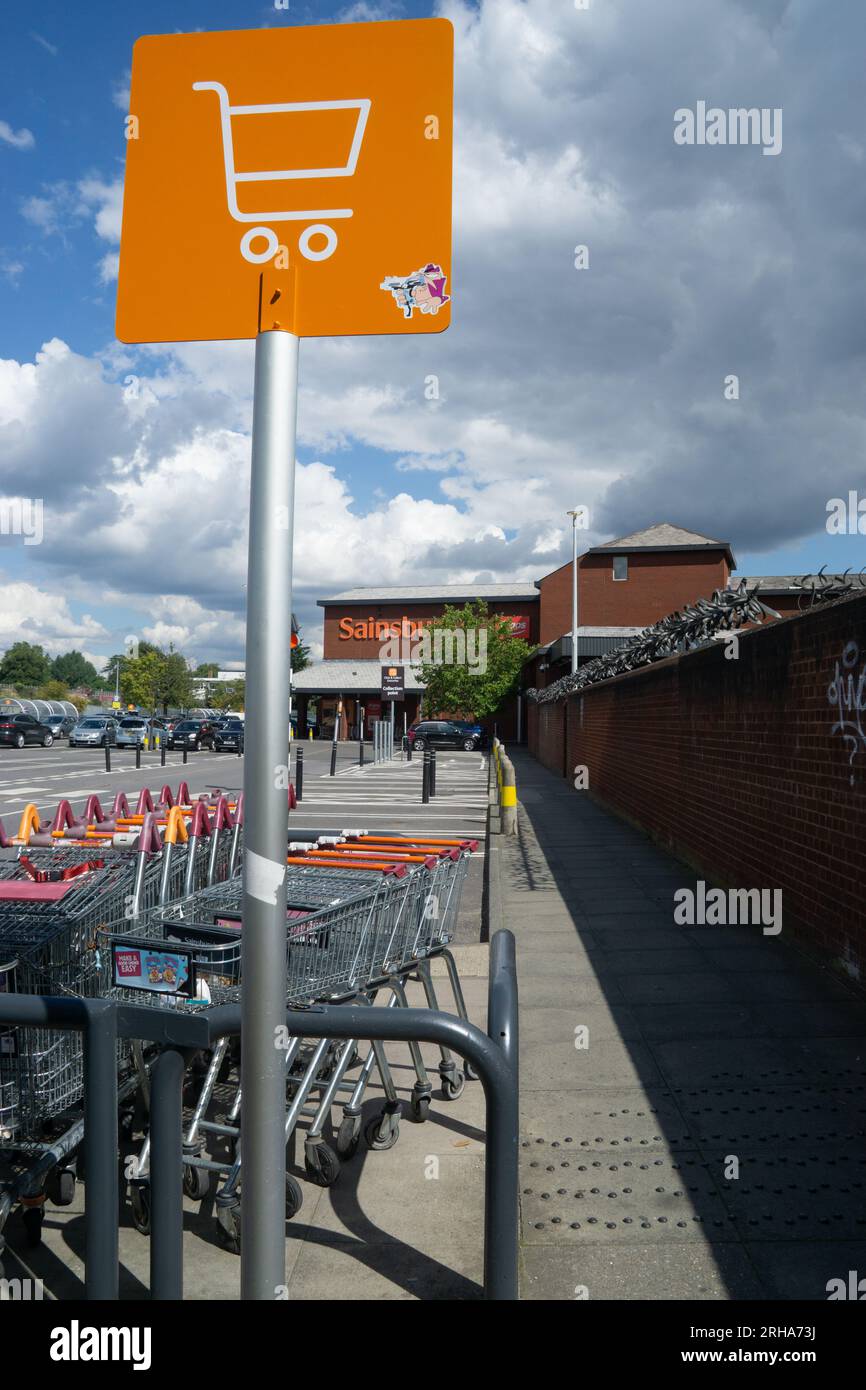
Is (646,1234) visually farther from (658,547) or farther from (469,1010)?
(658,547)

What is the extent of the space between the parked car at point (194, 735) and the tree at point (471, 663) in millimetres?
12784

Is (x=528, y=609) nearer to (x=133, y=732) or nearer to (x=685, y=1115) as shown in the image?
A: (x=133, y=732)

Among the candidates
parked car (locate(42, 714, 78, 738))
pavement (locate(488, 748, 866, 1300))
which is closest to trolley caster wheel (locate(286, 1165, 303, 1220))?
pavement (locate(488, 748, 866, 1300))

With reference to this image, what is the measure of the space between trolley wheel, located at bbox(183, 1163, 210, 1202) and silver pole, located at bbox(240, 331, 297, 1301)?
6.03ft

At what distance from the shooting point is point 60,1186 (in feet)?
12.7

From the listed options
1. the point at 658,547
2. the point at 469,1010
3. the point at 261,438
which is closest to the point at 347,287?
the point at 261,438

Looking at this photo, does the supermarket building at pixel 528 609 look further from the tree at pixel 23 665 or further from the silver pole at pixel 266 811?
the tree at pixel 23 665

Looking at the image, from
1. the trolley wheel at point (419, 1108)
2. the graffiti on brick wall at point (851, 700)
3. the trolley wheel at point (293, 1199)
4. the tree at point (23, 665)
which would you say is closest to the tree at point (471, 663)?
the graffiti on brick wall at point (851, 700)

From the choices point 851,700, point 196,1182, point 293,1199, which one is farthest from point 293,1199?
point 851,700

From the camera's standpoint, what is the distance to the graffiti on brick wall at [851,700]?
594 cm

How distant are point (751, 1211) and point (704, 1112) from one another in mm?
862

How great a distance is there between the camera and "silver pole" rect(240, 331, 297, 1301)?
80.0 inches

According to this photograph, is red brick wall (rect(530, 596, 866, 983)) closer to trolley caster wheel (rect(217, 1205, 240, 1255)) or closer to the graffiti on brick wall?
the graffiti on brick wall
